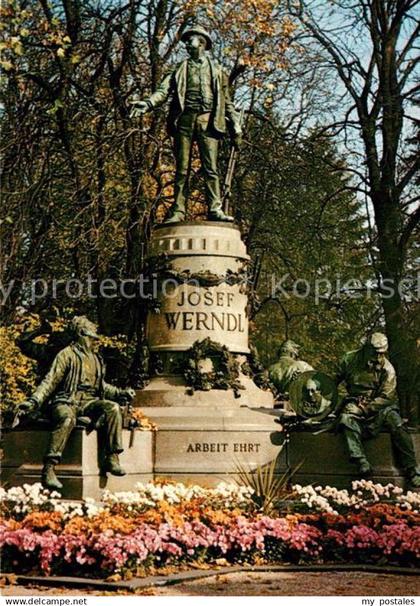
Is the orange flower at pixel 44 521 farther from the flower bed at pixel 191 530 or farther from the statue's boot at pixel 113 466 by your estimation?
the statue's boot at pixel 113 466

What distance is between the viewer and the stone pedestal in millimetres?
14391

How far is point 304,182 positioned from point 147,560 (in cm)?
1536

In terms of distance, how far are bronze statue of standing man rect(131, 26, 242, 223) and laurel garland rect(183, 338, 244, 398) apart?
1.96 m

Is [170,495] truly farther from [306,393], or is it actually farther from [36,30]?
[36,30]

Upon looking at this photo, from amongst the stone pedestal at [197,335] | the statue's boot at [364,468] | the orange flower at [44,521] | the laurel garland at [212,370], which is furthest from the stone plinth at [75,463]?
the statue's boot at [364,468]

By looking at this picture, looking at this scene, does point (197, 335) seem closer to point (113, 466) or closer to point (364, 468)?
point (113, 466)

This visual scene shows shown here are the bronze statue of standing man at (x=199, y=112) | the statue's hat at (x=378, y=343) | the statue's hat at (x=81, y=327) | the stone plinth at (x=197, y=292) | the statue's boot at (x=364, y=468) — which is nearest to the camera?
the statue's boot at (x=364, y=468)

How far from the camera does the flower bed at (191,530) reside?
33.8 ft

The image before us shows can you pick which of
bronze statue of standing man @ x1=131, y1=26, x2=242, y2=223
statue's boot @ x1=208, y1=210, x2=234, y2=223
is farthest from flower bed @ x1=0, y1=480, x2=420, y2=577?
bronze statue of standing man @ x1=131, y1=26, x2=242, y2=223

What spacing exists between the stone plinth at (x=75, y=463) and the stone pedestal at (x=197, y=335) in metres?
0.41

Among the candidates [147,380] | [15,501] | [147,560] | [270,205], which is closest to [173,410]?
[147,380]

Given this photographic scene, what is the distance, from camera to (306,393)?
47.4ft

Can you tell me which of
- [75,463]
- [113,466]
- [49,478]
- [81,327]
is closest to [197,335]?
[81,327]

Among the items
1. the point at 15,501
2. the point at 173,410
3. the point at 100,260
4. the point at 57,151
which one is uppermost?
the point at 57,151
